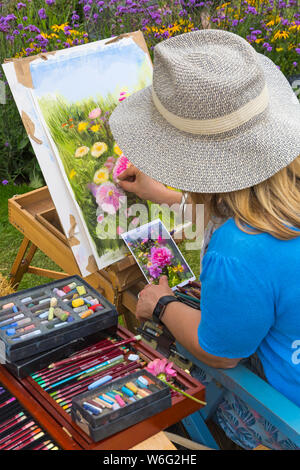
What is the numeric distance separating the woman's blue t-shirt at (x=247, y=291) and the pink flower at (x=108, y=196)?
0.90 metres

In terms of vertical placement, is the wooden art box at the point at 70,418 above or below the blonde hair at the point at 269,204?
below

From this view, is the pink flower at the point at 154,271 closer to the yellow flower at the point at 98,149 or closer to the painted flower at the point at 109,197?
the painted flower at the point at 109,197

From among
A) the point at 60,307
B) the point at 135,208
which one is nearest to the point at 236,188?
the point at 60,307

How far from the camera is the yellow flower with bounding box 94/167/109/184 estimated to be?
2305 millimetres

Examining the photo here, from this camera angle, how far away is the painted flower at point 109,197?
230 cm

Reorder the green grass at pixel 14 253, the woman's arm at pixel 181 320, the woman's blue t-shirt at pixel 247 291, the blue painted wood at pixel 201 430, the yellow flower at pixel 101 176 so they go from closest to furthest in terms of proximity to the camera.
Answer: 1. the woman's blue t-shirt at pixel 247 291
2. the woman's arm at pixel 181 320
3. the blue painted wood at pixel 201 430
4. the yellow flower at pixel 101 176
5. the green grass at pixel 14 253

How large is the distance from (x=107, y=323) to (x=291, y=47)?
339 centimetres

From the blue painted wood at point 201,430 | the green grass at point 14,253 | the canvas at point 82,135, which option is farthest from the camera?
the green grass at point 14,253

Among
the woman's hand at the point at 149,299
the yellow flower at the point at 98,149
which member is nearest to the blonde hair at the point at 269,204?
the woman's hand at the point at 149,299

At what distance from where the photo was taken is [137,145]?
160cm

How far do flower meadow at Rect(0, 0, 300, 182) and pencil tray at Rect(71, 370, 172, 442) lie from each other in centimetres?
274

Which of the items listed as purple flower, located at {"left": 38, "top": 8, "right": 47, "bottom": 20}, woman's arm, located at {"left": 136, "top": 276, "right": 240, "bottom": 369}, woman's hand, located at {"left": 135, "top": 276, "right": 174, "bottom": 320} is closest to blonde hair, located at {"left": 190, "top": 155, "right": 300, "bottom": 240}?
woman's arm, located at {"left": 136, "top": 276, "right": 240, "bottom": 369}

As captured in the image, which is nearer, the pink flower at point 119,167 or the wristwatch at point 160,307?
the wristwatch at point 160,307

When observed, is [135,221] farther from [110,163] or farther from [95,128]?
[95,128]
